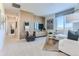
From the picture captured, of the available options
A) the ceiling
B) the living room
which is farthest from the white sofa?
the ceiling

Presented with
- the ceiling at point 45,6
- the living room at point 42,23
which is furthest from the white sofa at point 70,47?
the ceiling at point 45,6

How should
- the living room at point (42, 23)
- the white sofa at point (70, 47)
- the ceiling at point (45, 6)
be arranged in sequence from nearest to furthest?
the white sofa at point (70, 47)
the ceiling at point (45, 6)
the living room at point (42, 23)

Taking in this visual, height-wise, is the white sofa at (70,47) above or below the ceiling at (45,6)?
below

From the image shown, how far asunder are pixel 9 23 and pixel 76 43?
35.1 feet

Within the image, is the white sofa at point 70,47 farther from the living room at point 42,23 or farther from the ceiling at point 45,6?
the ceiling at point 45,6

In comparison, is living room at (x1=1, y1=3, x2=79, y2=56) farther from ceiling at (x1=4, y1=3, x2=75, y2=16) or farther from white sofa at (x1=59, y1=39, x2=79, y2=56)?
white sofa at (x1=59, y1=39, x2=79, y2=56)

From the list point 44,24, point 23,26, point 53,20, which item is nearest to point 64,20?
point 53,20

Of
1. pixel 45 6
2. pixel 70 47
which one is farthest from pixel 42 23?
pixel 70 47

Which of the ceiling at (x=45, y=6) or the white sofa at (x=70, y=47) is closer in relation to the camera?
the white sofa at (x=70, y=47)

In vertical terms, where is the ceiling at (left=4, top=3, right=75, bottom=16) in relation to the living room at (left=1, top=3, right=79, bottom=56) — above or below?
above

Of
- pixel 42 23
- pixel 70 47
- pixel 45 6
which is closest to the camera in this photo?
pixel 70 47

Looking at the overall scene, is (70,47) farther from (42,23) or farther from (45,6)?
(42,23)

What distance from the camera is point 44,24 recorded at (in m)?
9.98

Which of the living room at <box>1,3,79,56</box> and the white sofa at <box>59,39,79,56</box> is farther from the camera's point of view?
the living room at <box>1,3,79,56</box>
